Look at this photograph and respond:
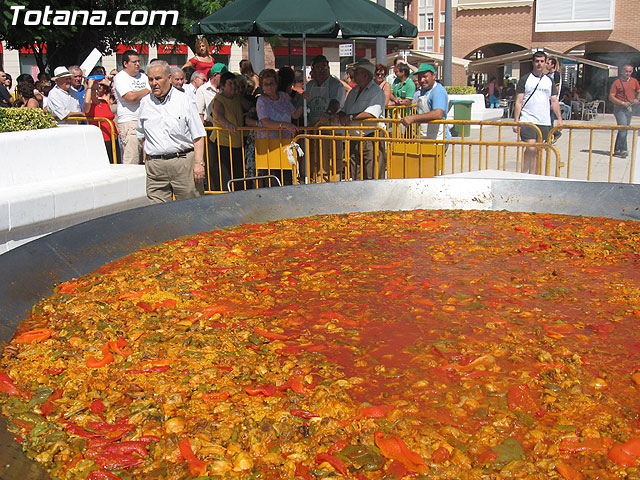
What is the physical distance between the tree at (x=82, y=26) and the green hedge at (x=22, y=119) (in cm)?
916

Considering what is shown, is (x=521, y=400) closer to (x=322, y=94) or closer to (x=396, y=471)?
(x=396, y=471)

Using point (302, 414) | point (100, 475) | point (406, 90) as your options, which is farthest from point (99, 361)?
point (406, 90)

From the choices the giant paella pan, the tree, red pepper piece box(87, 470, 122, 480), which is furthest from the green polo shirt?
red pepper piece box(87, 470, 122, 480)

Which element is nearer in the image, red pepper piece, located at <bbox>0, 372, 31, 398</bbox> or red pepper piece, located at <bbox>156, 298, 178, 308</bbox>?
red pepper piece, located at <bbox>0, 372, 31, 398</bbox>

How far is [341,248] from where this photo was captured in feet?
12.2

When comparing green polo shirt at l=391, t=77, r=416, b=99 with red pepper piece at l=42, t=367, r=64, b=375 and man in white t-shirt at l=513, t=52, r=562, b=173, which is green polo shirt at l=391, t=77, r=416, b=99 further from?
red pepper piece at l=42, t=367, r=64, b=375

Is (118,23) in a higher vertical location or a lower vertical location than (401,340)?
higher

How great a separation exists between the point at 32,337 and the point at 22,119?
400 centimetres

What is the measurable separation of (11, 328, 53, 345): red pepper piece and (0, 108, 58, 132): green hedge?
3.81 meters

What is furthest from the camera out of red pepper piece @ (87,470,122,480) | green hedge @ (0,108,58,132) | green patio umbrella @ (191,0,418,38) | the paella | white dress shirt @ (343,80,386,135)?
white dress shirt @ (343,80,386,135)

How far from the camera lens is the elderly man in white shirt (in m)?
5.95

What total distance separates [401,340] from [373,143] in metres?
6.14

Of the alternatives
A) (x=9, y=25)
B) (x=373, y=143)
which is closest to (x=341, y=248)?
(x=373, y=143)

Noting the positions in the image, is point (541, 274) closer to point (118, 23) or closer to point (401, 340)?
point (401, 340)
